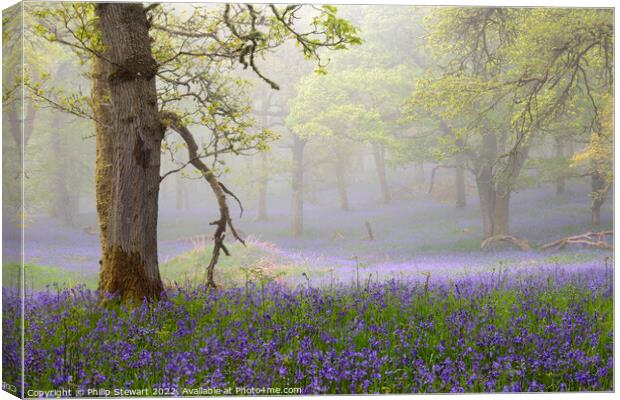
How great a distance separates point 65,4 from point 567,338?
5.79 m

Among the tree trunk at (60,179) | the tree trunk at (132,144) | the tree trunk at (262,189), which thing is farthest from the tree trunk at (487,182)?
Result: the tree trunk at (60,179)

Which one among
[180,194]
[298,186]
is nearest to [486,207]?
[298,186]

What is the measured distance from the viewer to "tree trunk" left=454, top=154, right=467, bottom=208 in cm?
786

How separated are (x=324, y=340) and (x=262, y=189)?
9.25 feet

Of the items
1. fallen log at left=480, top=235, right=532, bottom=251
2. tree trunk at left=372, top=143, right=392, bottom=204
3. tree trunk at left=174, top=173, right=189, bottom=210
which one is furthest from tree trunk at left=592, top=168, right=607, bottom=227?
tree trunk at left=174, top=173, right=189, bottom=210

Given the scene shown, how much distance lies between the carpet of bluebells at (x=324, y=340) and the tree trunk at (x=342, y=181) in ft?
4.21

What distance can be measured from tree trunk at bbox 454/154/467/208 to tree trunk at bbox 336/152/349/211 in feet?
4.41

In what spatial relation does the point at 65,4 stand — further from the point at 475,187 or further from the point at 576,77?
the point at 576,77

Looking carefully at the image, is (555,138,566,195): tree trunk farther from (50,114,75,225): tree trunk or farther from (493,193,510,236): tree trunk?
(50,114,75,225): tree trunk

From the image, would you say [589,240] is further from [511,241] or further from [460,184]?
[460,184]

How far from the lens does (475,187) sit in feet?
25.4

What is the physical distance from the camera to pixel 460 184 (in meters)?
7.94

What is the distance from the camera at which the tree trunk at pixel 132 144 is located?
636 cm

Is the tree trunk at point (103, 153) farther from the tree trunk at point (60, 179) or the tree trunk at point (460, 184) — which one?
the tree trunk at point (460, 184)
